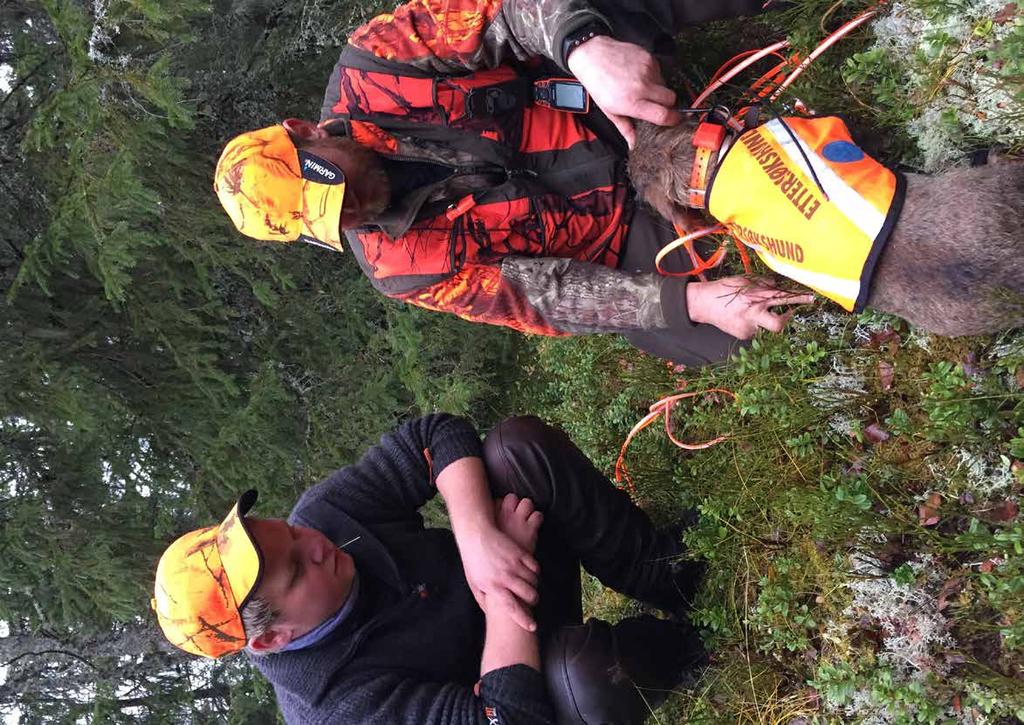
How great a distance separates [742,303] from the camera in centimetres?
271

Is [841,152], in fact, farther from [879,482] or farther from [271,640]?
[271,640]

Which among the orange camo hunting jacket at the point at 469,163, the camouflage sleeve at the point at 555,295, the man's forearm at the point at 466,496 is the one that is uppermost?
the orange camo hunting jacket at the point at 469,163

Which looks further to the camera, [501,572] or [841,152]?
[501,572]

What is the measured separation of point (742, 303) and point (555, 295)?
83 centimetres

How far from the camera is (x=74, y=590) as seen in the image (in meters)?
5.63

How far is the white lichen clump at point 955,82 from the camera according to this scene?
2143mm

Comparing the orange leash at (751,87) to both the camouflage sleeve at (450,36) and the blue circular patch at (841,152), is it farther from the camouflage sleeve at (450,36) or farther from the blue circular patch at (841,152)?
the camouflage sleeve at (450,36)

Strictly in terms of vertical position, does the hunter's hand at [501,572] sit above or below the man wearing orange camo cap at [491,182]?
below

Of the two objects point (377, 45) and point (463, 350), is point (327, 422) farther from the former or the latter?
point (377, 45)

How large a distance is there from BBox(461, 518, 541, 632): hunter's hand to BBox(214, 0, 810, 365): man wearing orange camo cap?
1031mm

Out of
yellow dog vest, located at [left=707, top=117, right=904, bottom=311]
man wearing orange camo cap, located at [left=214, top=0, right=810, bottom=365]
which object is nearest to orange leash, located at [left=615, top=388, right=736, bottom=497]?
man wearing orange camo cap, located at [left=214, top=0, right=810, bottom=365]

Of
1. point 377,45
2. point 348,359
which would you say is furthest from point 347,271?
point 377,45

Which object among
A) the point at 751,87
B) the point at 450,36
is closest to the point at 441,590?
the point at 450,36

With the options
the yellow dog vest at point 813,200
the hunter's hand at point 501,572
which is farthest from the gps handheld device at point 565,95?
the hunter's hand at point 501,572
